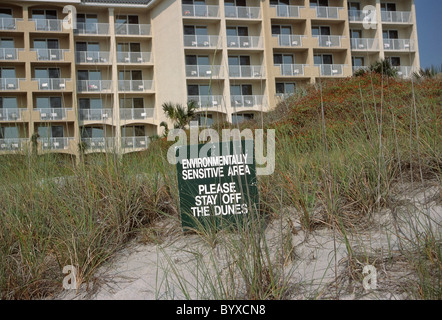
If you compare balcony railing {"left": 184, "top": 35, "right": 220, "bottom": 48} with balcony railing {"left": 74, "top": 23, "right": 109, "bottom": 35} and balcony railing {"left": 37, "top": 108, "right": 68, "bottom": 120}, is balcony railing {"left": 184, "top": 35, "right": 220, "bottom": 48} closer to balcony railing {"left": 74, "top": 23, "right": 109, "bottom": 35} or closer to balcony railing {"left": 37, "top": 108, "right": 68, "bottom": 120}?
balcony railing {"left": 74, "top": 23, "right": 109, "bottom": 35}

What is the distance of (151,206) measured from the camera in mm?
4879

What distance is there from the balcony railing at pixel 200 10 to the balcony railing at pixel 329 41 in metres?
9.19

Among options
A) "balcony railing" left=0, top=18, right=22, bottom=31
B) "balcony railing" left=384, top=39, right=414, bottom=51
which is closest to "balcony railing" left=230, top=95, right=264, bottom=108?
"balcony railing" left=384, top=39, right=414, bottom=51

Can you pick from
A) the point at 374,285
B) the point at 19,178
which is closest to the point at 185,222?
the point at 374,285

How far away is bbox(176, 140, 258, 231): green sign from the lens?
425 centimetres

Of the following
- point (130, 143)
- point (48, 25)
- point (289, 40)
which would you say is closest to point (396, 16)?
point (289, 40)

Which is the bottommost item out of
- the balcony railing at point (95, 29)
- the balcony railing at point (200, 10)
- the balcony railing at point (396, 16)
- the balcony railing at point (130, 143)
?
the balcony railing at point (130, 143)

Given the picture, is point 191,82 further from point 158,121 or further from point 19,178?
point 19,178

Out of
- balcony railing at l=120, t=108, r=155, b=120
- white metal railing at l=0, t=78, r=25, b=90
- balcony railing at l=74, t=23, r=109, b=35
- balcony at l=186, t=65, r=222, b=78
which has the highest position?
balcony railing at l=74, t=23, r=109, b=35

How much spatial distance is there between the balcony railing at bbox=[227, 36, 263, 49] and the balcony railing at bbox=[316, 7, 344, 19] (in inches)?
239

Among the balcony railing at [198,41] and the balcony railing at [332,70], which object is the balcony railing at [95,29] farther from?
the balcony railing at [332,70]

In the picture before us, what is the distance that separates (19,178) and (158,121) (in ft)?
104

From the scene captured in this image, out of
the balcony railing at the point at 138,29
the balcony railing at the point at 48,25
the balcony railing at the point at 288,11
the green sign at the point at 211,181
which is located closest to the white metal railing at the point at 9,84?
the balcony railing at the point at 48,25

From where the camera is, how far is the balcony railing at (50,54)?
1369 inches
